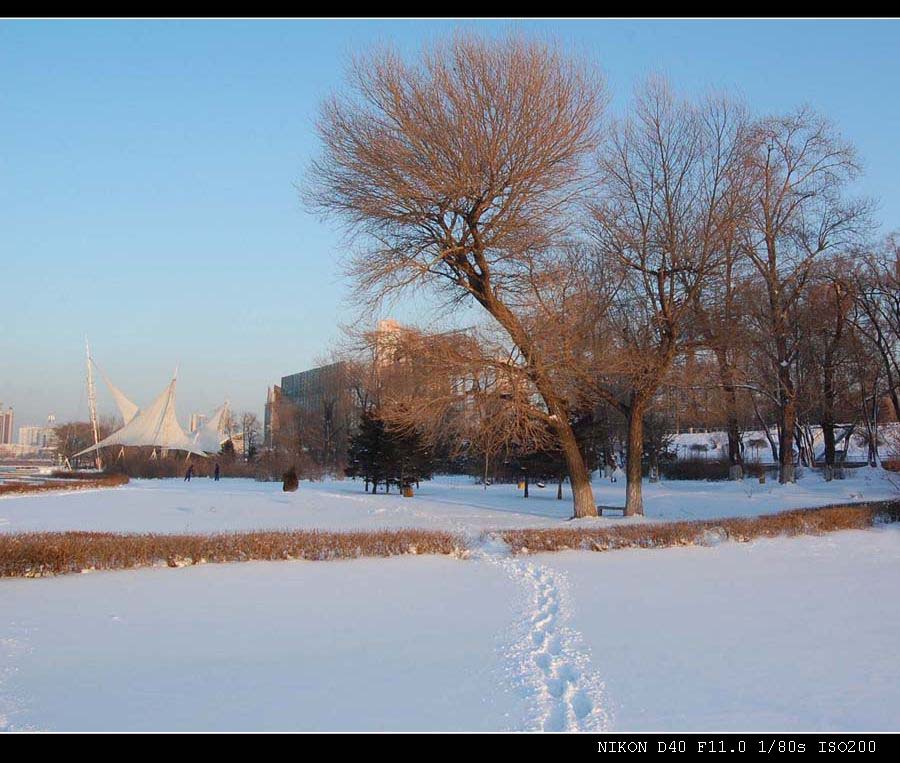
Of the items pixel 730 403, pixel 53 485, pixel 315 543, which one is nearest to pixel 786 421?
pixel 730 403

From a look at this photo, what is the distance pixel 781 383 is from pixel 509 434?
18.5 m

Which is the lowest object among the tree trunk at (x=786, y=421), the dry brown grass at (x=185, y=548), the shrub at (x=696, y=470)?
the dry brown grass at (x=185, y=548)

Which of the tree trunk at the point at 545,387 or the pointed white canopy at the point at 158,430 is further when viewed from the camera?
the pointed white canopy at the point at 158,430

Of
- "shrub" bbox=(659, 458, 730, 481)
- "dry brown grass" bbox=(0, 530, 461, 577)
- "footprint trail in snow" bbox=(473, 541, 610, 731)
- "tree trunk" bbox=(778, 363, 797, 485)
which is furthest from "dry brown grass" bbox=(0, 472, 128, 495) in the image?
"footprint trail in snow" bbox=(473, 541, 610, 731)

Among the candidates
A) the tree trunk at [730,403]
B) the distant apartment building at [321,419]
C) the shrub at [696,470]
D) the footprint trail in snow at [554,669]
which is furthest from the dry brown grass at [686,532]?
the distant apartment building at [321,419]

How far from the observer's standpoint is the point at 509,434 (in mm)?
20812

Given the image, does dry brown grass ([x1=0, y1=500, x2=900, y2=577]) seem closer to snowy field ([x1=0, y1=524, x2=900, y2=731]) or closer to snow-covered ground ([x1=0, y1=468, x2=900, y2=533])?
snowy field ([x1=0, y1=524, x2=900, y2=731])

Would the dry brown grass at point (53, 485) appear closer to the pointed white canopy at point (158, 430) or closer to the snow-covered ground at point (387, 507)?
the snow-covered ground at point (387, 507)

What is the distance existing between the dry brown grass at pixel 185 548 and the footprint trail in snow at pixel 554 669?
4.14 m

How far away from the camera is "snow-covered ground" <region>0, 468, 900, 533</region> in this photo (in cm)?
2259

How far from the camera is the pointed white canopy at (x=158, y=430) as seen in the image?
78375 mm

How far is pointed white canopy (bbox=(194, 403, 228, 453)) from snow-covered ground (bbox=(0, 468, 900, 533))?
158 ft

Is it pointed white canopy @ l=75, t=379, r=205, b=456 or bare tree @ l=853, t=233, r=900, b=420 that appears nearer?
bare tree @ l=853, t=233, r=900, b=420

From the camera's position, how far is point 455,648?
8273 millimetres
